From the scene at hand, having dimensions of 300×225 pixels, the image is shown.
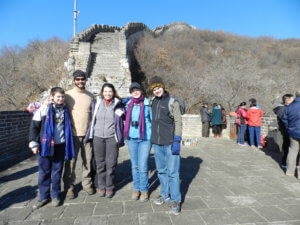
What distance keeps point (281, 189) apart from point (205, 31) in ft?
140

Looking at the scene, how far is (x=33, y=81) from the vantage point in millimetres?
14062

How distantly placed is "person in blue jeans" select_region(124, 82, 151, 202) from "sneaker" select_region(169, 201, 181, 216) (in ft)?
1.65

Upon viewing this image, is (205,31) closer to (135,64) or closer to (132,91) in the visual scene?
(135,64)

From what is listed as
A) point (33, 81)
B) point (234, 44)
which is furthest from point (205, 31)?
point (33, 81)

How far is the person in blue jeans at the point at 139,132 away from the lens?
294cm

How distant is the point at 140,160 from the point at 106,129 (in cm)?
73

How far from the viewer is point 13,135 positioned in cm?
538

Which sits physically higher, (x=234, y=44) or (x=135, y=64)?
(x=234, y=44)

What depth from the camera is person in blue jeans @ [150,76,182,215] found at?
270 cm

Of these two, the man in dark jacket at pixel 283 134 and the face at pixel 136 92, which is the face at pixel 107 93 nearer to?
the face at pixel 136 92

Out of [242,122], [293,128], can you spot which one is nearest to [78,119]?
[293,128]

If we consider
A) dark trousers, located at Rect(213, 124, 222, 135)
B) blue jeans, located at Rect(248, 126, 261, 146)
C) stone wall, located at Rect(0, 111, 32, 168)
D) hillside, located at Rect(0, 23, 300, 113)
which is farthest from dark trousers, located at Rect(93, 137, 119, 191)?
hillside, located at Rect(0, 23, 300, 113)

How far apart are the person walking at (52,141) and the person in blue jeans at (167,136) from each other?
4.47 feet

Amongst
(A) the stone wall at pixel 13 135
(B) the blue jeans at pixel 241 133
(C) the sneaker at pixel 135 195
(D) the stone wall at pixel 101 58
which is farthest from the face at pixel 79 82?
(D) the stone wall at pixel 101 58
